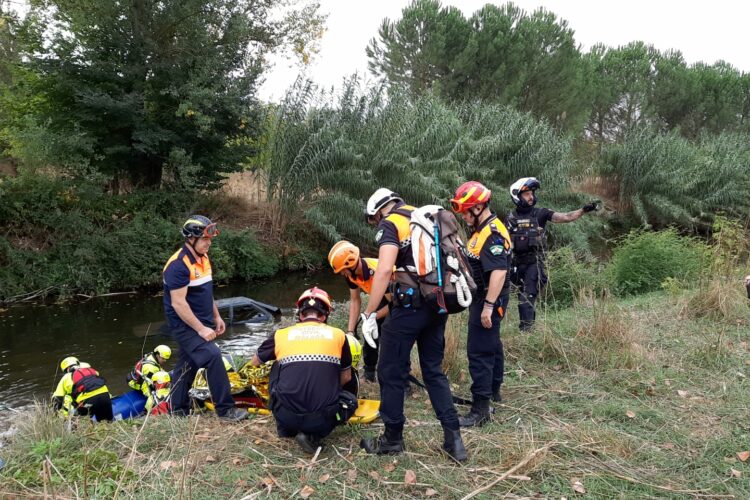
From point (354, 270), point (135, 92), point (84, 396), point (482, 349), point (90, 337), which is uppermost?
point (135, 92)

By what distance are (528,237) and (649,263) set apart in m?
4.86

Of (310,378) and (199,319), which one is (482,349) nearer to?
(310,378)

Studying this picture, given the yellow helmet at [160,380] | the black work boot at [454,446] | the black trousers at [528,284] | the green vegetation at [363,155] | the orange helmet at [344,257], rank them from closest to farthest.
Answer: the black work boot at [454,446], the orange helmet at [344,257], the yellow helmet at [160,380], the black trousers at [528,284], the green vegetation at [363,155]

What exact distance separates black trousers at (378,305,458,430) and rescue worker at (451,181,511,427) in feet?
2.54

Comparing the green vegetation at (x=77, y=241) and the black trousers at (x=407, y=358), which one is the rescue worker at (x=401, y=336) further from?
the green vegetation at (x=77, y=241)

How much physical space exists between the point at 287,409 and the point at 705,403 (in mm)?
3613

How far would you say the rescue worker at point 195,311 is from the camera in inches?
203

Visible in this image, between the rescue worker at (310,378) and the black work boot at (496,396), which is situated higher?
the rescue worker at (310,378)

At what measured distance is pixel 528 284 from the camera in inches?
287

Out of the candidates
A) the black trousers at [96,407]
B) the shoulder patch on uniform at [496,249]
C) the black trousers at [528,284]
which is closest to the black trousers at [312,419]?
the shoulder patch on uniform at [496,249]

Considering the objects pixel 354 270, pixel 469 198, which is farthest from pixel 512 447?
pixel 354 270

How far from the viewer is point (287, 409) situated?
4109 mm

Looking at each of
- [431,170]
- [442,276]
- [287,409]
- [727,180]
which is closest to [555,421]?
[442,276]

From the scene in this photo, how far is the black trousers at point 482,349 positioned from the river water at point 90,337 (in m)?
4.99
